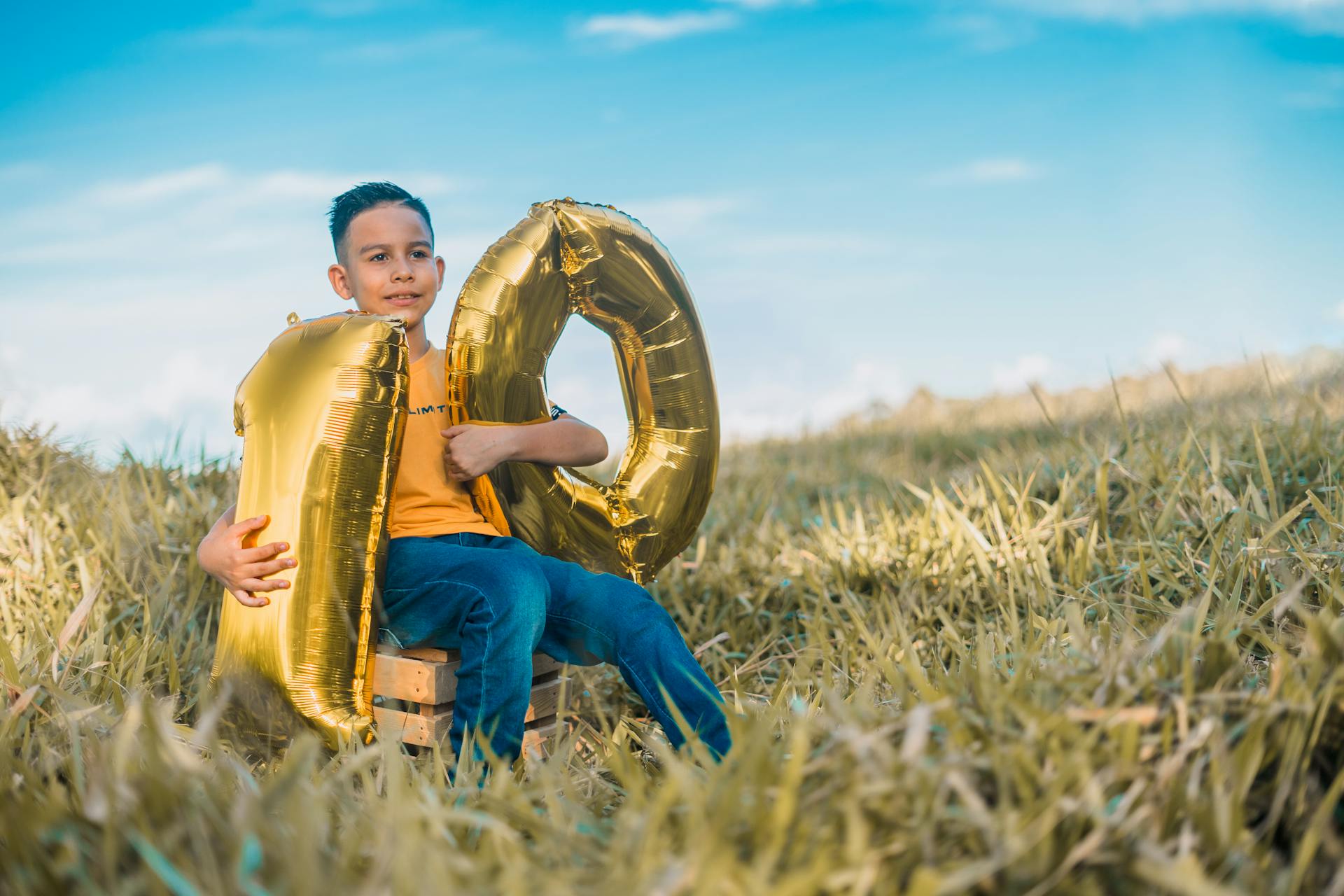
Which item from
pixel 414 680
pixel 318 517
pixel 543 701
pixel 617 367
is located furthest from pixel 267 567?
pixel 617 367

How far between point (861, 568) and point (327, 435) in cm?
155

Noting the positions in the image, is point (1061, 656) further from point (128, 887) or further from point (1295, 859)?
point (128, 887)

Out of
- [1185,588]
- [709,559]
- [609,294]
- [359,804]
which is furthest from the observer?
[709,559]

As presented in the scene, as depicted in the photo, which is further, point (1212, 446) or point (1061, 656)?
point (1212, 446)

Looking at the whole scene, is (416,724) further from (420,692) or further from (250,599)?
(250,599)

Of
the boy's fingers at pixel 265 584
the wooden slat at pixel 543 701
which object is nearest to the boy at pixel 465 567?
the boy's fingers at pixel 265 584

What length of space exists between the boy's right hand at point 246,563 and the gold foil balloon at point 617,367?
0.46m

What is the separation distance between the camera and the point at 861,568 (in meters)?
2.86

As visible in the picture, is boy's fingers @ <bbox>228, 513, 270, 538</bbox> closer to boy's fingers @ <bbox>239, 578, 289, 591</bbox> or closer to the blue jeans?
boy's fingers @ <bbox>239, 578, 289, 591</bbox>

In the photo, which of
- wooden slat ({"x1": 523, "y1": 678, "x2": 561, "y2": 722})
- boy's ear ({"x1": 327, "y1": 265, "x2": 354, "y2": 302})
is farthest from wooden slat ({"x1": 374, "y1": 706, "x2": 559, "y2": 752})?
Result: boy's ear ({"x1": 327, "y1": 265, "x2": 354, "y2": 302})

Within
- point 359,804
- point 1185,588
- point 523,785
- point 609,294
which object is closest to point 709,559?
point 609,294

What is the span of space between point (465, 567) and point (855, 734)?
1083mm

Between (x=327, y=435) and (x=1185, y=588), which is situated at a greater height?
(x=327, y=435)

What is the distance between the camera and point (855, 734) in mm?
1119
